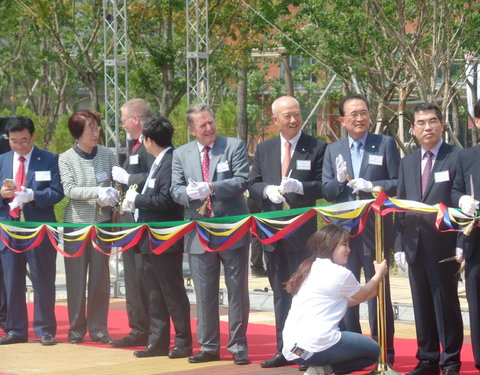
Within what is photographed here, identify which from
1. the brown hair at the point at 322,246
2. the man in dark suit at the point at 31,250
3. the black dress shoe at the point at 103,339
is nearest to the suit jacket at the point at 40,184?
the man in dark suit at the point at 31,250

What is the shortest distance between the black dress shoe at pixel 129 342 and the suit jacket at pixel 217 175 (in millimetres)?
1192

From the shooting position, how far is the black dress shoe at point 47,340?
901cm

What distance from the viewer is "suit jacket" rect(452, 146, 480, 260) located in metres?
6.95

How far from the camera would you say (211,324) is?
8.08 m

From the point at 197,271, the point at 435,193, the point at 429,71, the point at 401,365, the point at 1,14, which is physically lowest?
the point at 401,365

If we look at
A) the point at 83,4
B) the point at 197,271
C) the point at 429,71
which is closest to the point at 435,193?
the point at 197,271

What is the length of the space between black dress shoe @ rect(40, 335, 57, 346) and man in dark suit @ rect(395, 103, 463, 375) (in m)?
3.27

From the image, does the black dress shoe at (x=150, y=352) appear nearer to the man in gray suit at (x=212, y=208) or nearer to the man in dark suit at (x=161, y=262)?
the man in dark suit at (x=161, y=262)

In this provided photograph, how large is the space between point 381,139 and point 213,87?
1871 cm

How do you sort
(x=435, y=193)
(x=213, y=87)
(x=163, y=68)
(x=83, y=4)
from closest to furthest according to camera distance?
1. (x=435, y=193)
2. (x=163, y=68)
3. (x=83, y=4)
4. (x=213, y=87)

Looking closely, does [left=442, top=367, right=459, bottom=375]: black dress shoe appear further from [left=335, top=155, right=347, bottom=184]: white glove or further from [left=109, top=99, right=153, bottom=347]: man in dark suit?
[left=109, top=99, right=153, bottom=347]: man in dark suit

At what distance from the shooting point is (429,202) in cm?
727

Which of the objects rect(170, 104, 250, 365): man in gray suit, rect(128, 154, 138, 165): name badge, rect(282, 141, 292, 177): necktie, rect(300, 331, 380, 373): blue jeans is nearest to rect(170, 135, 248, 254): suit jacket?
rect(170, 104, 250, 365): man in gray suit

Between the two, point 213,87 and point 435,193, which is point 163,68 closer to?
point 213,87
